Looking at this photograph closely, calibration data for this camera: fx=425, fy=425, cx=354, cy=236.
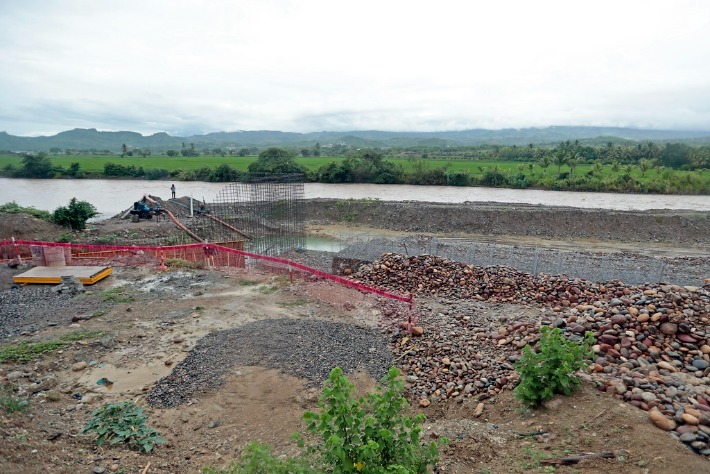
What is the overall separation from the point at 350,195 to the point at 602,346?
33404 mm

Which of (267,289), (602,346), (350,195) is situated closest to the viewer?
(602,346)

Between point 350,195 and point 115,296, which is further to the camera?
point 350,195

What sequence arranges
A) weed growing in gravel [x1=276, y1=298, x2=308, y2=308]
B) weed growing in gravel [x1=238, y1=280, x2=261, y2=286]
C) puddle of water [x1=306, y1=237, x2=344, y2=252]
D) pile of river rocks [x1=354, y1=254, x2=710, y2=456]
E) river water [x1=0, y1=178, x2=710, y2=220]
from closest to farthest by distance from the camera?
pile of river rocks [x1=354, y1=254, x2=710, y2=456], weed growing in gravel [x1=276, y1=298, x2=308, y2=308], weed growing in gravel [x1=238, y1=280, x2=261, y2=286], puddle of water [x1=306, y1=237, x2=344, y2=252], river water [x1=0, y1=178, x2=710, y2=220]

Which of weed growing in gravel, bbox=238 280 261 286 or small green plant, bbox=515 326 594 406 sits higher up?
small green plant, bbox=515 326 594 406

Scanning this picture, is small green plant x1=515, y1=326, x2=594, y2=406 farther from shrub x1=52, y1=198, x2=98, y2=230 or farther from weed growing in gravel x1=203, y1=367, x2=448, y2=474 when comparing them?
shrub x1=52, y1=198, x2=98, y2=230

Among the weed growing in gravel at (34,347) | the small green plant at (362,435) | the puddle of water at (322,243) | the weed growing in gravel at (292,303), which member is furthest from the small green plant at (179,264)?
the small green plant at (362,435)

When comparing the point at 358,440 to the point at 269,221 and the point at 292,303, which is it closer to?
the point at 292,303

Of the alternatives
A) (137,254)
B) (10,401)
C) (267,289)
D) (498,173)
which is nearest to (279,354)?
(10,401)

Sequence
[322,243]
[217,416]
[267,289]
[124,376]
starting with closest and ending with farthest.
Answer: [217,416]
[124,376]
[267,289]
[322,243]

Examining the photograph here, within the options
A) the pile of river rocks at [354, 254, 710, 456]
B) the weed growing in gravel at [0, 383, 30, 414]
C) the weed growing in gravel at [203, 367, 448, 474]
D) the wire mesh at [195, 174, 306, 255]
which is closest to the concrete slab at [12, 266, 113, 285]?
the weed growing in gravel at [0, 383, 30, 414]

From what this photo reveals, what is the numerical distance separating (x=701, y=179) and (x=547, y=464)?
46033mm

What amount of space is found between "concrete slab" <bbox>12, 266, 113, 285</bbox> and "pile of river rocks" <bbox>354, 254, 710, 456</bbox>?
8.88 metres

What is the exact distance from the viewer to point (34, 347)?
782 cm

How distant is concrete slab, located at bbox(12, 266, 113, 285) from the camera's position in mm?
11859
